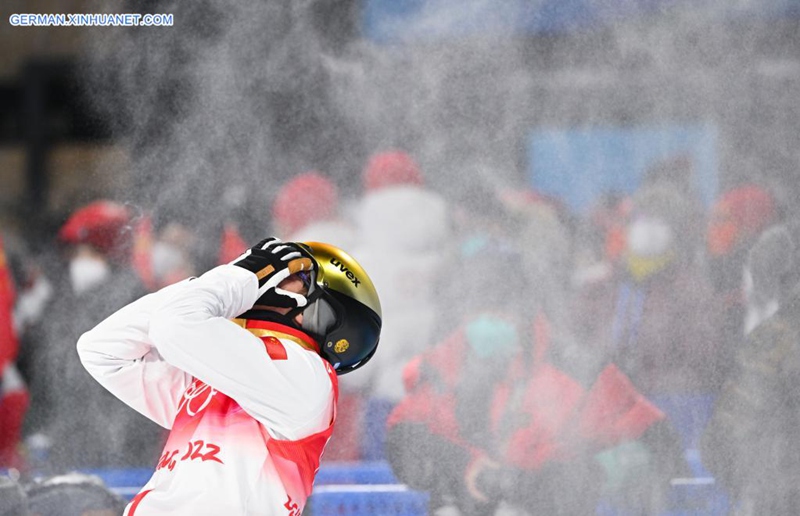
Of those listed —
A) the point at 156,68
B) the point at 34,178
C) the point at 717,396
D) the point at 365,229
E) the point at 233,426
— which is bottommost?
the point at 717,396

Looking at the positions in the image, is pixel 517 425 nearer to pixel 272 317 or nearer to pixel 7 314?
pixel 272 317

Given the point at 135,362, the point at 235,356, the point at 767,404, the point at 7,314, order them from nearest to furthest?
1. the point at 235,356
2. the point at 135,362
3. the point at 767,404
4. the point at 7,314

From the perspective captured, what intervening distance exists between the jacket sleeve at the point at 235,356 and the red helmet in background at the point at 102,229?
181 centimetres

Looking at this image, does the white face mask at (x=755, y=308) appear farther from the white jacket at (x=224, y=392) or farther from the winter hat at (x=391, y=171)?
the white jacket at (x=224, y=392)

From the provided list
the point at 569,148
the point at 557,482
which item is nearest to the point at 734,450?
the point at 557,482

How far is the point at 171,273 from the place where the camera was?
140 inches

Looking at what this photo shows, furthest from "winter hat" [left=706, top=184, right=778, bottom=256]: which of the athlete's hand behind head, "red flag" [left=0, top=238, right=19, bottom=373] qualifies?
"red flag" [left=0, top=238, right=19, bottom=373]

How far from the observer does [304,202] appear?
11.7 feet

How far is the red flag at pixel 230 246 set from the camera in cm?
352

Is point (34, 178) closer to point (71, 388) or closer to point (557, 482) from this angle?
point (71, 388)

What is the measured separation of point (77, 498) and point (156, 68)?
159cm

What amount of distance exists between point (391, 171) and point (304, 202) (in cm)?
34

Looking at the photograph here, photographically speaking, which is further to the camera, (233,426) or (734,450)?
(734,450)

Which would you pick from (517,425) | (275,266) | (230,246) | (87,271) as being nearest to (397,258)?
(230,246)
